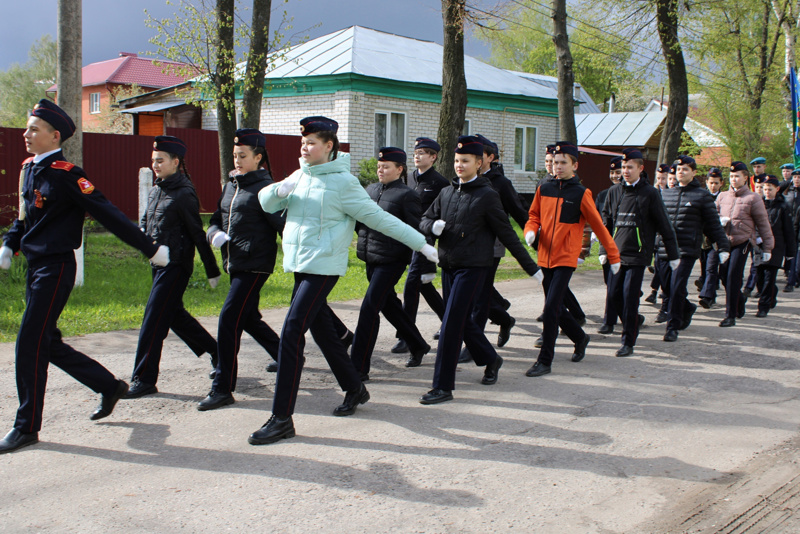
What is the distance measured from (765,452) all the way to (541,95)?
903 inches

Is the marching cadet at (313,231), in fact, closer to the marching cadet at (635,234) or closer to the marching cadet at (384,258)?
the marching cadet at (384,258)

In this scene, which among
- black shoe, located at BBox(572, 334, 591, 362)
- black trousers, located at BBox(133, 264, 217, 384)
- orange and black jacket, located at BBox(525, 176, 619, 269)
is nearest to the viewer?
black trousers, located at BBox(133, 264, 217, 384)

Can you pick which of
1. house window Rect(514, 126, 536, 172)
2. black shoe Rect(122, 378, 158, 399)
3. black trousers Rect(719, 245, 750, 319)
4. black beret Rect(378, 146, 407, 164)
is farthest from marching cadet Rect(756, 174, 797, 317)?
house window Rect(514, 126, 536, 172)

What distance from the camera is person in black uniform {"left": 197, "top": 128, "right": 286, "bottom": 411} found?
17.7 feet

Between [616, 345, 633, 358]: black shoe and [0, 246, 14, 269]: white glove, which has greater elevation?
[0, 246, 14, 269]: white glove

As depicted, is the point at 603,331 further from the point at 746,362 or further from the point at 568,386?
the point at 568,386

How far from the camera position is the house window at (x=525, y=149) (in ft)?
88.2

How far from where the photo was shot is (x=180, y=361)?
6770mm

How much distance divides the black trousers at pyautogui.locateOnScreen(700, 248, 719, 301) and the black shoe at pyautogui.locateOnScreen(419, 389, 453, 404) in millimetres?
5531

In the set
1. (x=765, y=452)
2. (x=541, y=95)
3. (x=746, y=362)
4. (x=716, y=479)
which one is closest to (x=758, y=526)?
(x=716, y=479)

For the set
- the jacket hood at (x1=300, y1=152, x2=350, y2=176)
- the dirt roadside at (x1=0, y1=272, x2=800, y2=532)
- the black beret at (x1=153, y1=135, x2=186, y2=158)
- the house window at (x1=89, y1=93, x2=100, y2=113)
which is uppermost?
the house window at (x1=89, y1=93, x2=100, y2=113)

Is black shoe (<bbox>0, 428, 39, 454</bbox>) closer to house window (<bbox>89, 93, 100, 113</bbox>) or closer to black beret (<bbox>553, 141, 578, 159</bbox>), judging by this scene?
black beret (<bbox>553, 141, 578, 159</bbox>)

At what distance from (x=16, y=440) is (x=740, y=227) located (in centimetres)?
830

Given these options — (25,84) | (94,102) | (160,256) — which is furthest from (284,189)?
(25,84)
